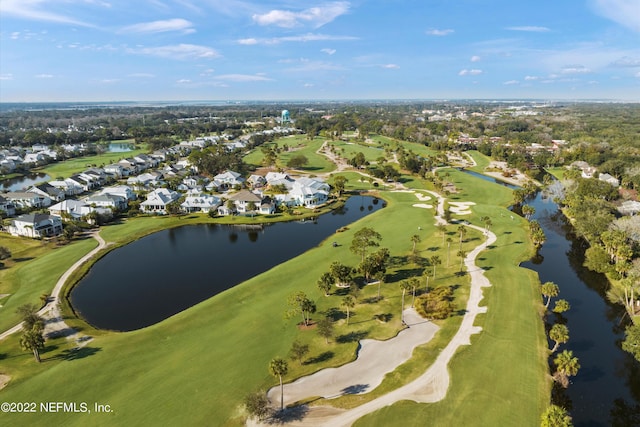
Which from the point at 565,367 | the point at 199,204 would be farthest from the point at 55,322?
the point at 565,367

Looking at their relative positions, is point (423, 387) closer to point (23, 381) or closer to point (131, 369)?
point (131, 369)

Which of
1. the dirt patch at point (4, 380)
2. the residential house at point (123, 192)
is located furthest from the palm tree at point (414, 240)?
the residential house at point (123, 192)

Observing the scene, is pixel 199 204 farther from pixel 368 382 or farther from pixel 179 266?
pixel 368 382

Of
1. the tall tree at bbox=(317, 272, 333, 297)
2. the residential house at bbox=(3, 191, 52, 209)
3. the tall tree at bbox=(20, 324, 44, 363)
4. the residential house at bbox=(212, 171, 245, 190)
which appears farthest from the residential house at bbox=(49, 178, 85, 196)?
the tall tree at bbox=(317, 272, 333, 297)

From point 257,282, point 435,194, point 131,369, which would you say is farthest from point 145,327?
point 435,194

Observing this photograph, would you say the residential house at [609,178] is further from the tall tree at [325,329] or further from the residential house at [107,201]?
the residential house at [107,201]

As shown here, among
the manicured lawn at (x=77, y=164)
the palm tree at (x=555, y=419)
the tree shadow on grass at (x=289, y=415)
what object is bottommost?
the tree shadow on grass at (x=289, y=415)
